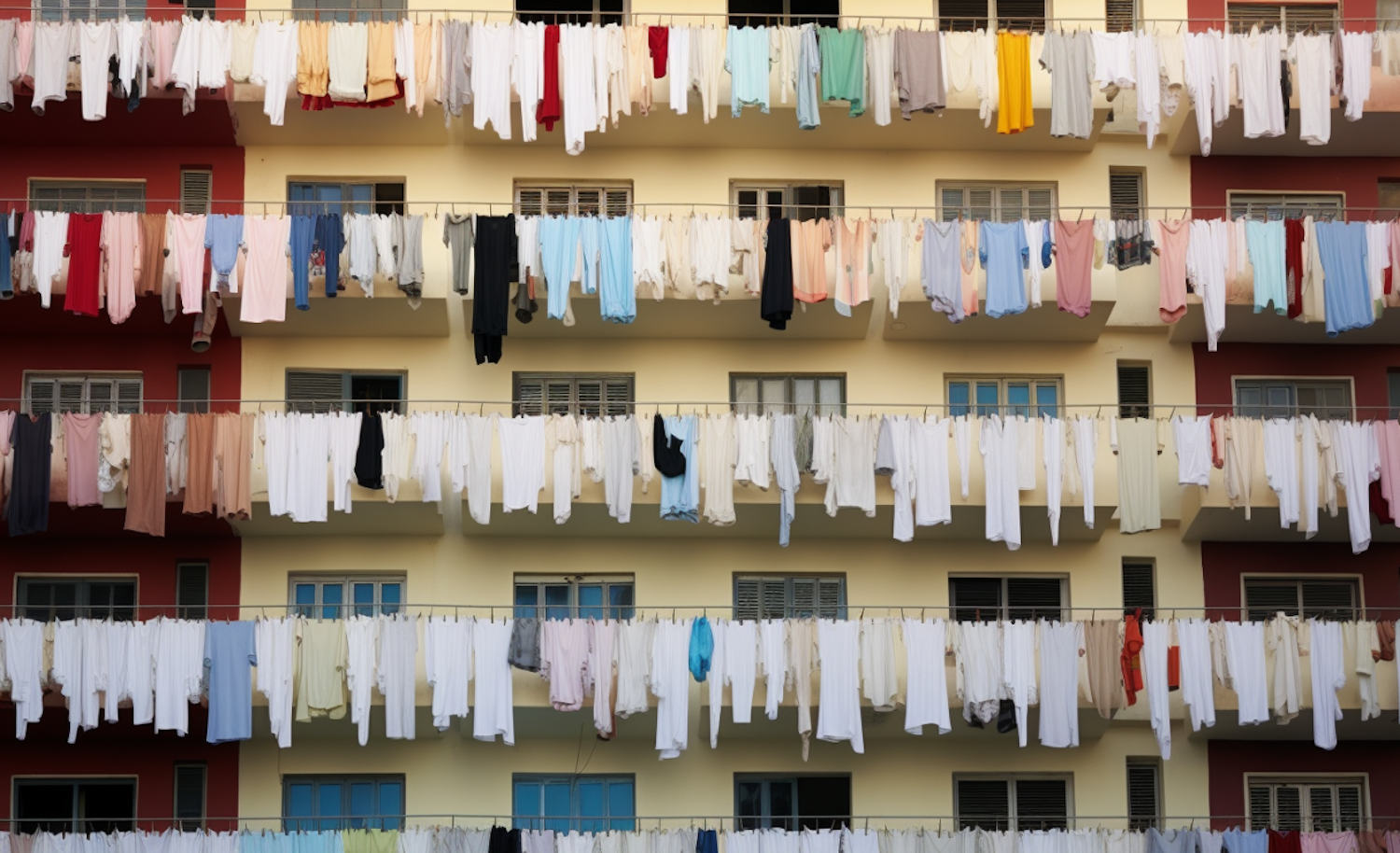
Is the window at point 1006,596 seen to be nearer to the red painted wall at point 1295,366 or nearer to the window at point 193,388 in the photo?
the red painted wall at point 1295,366

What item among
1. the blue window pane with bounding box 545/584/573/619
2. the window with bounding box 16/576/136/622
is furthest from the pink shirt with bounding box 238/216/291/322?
the blue window pane with bounding box 545/584/573/619

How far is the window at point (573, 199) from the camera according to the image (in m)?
37.2

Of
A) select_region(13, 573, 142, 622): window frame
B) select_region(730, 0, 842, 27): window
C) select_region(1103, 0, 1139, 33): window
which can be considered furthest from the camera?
select_region(730, 0, 842, 27): window

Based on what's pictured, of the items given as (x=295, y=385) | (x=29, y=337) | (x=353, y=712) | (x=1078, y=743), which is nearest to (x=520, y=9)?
(x=295, y=385)

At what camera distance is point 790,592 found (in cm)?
3603

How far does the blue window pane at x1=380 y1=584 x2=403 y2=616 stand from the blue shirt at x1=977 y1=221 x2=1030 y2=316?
10957 mm

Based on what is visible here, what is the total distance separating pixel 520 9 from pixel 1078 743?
16.2 metres

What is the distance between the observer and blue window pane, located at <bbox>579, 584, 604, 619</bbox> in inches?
1407

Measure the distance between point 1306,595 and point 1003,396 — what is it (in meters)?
6.21

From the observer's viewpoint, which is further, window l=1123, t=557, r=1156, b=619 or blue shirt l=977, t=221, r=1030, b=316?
window l=1123, t=557, r=1156, b=619

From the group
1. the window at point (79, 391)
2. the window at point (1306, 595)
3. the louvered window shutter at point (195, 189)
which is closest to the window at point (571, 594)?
the window at point (79, 391)

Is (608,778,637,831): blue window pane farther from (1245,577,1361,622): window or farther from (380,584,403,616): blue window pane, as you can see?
(1245,577,1361,622): window

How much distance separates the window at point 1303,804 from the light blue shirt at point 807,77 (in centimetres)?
1327

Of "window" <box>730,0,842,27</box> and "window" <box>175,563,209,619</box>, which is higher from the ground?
"window" <box>730,0,842,27</box>
